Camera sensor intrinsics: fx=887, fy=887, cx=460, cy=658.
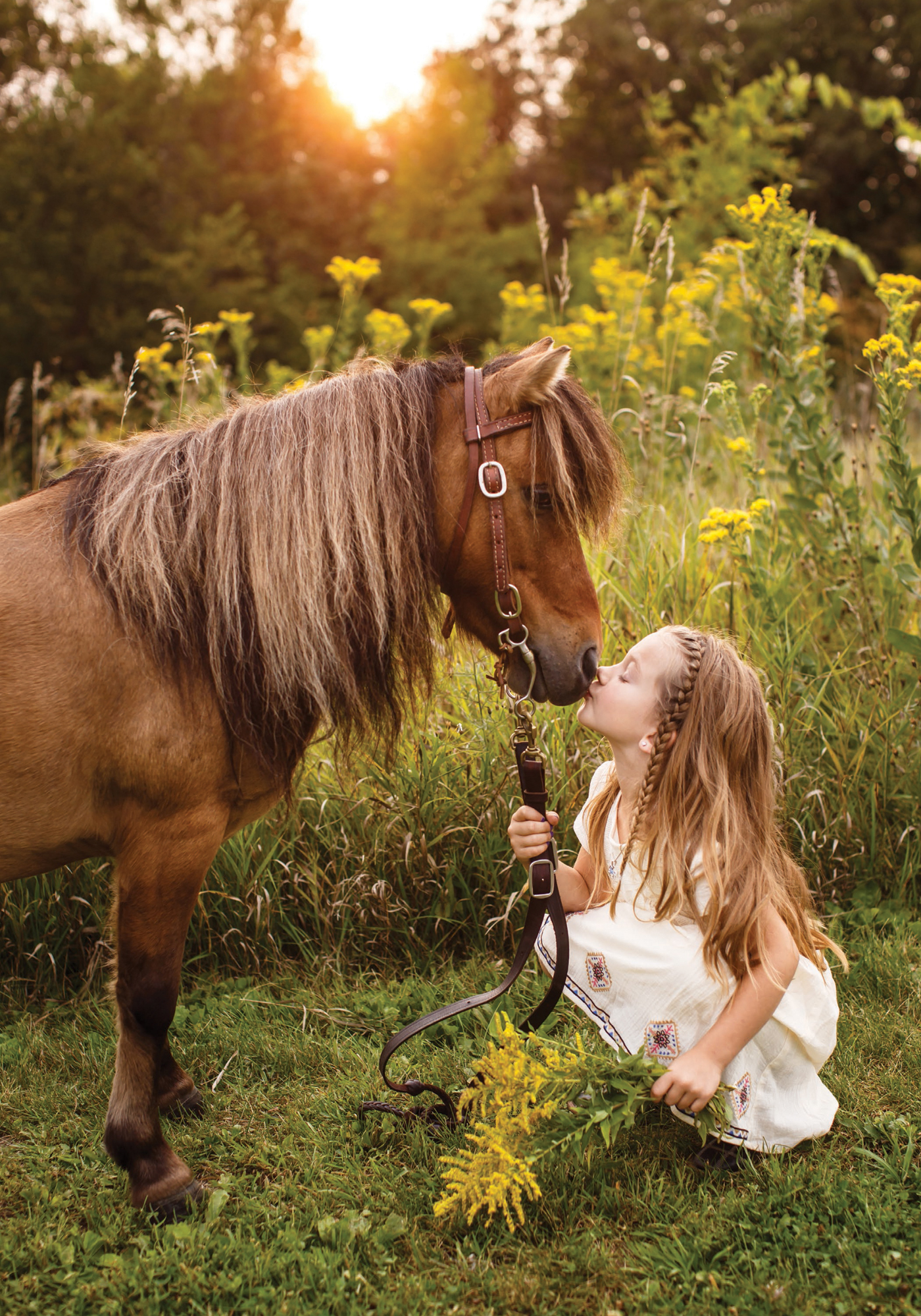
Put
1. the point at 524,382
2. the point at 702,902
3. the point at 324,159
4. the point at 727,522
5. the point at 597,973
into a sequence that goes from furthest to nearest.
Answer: the point at 324,159, the point at 727,522, the point at 597,973, the point at 702,902, the point at 524,382

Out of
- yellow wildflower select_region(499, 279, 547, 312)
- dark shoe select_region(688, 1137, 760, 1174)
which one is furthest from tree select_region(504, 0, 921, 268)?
dark shoe select_region(688, 1137, 760, 1174)

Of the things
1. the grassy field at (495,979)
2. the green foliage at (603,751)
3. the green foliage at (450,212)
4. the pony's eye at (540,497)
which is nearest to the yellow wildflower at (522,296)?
the grassy field at (495,979)

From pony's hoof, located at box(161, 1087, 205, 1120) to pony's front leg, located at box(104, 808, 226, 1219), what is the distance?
318 millimetres

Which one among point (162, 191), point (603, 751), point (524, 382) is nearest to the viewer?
point (524, 382)

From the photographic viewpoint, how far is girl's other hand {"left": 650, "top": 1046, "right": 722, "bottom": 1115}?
75.4 inches

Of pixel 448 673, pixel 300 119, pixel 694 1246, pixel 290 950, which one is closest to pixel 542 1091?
pixel 694 1246

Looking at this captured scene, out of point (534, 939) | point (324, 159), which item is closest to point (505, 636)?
point (534, 939)

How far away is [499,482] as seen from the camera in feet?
6.71

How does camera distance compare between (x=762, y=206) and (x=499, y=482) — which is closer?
(x=499, y=482)

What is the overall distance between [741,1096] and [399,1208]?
0.85m

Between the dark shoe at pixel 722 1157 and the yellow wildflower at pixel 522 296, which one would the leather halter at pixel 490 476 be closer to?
the dark shoe at pixel 722 1157

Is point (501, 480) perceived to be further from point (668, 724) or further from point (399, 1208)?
point (399, 1208)

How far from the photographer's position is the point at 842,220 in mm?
25172

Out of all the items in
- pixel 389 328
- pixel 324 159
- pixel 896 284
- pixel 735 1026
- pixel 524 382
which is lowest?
pixel 735 1026
